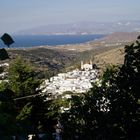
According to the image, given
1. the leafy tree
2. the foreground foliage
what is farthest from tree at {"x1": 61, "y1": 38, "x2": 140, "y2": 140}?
the leafy tree

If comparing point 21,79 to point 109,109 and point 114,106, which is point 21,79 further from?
point 114,106

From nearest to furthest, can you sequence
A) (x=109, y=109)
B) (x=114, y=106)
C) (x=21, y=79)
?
(x=114, y=106)
(x=109, y=109)
(x=21, y=79)

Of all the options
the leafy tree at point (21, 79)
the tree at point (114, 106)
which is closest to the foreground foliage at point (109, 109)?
the tree at point (114, 106)

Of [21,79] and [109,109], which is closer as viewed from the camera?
[109,109]

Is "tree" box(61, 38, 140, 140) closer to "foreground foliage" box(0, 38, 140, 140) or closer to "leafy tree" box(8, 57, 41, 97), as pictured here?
"foreground foliage" box(0, 38, 140, 140)

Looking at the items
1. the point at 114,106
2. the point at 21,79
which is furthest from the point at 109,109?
the point at 21,79

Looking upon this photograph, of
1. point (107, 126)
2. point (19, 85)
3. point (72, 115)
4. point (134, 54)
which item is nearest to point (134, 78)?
point (134, 54)

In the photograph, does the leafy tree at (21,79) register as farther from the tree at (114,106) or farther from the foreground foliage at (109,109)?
the tree at (114,106)

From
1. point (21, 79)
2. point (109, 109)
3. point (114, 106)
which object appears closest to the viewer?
point (114, 106)

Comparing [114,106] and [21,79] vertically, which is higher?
[21,79]

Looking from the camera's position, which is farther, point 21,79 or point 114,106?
point 21,79

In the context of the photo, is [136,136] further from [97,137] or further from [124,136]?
[97,137]

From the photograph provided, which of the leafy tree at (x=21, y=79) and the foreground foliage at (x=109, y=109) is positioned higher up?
the leafy tree at (x=21, y=79)
